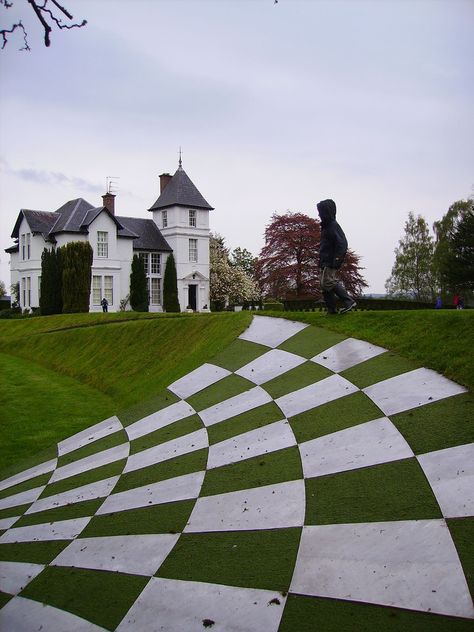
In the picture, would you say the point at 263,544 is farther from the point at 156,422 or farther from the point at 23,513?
the point at 156,422

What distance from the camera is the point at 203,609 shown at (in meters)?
4.34

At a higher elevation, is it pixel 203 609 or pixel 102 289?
pixel 102 289

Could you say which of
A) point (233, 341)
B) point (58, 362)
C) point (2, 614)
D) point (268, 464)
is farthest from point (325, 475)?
point (58, 362)

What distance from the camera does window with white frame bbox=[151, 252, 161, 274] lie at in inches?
1847

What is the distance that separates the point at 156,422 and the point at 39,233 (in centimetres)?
3666

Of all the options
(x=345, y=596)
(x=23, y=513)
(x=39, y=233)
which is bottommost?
(x=23, y=513)

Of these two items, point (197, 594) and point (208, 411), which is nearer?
point (197, 594)

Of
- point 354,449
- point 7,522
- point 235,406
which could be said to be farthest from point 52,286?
point 354,449

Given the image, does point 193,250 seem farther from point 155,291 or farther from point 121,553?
point 121,553

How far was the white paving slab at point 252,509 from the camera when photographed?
539 cm

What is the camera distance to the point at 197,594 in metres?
4.54

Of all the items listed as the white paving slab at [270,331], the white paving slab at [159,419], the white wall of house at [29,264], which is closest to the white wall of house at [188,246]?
the white wall of house at [29,264]

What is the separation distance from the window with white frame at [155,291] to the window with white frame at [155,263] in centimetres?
70

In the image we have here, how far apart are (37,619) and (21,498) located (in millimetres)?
3483
